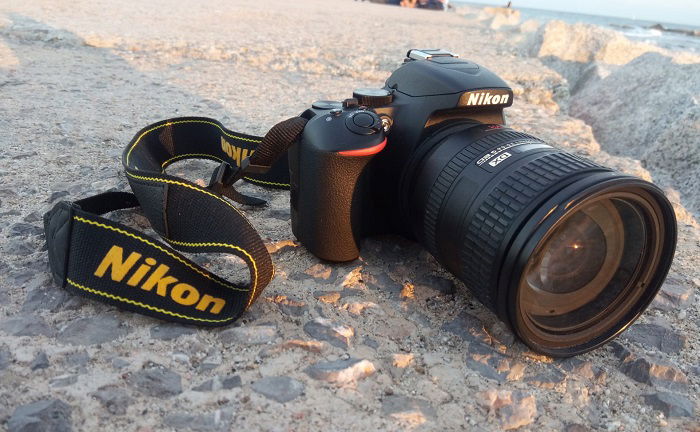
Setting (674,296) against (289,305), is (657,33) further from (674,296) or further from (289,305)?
(289,305)

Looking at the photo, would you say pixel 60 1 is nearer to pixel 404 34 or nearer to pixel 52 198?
pixel 404 34

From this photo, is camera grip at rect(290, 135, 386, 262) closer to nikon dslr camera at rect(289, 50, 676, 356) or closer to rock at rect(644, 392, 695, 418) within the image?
nikon dslr camera at rect(289, 50, 676, 356)

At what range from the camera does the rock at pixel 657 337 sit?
4.06 ft

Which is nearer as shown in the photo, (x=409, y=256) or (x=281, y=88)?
(x=409, y=256)

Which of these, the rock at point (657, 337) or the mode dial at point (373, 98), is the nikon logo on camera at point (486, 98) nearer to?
the mode dial at point (373, 98)

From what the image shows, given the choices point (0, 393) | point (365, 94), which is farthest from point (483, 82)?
point (0, 393)

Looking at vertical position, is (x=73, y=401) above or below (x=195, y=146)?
below

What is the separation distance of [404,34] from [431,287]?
5.21 meters

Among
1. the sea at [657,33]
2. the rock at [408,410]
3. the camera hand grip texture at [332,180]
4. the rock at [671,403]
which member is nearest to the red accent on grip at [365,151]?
the camera hand grip texture at [332,180]

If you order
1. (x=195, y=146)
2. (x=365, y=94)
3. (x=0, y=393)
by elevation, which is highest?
(x=365, y=94)

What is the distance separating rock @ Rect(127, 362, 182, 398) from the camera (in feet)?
3.17

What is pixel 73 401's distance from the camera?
0.92m

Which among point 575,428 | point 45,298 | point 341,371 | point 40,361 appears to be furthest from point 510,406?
point 45,298

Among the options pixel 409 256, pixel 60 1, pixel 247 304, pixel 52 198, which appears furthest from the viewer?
pixel 60 1
